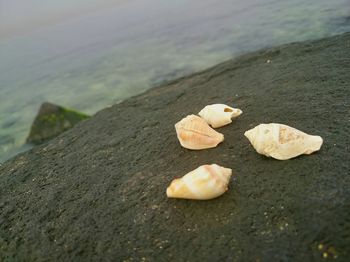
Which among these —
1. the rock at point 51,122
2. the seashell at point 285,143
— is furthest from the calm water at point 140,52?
the seashell at point 285,143

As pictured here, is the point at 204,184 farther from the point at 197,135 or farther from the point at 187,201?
the point at 197,135

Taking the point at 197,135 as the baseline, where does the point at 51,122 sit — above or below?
below

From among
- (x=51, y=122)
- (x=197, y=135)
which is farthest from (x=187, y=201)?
(x=51, y=122)

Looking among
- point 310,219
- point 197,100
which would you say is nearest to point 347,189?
point 310,219

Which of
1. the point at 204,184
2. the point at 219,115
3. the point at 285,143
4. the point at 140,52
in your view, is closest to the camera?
the point at 204,184

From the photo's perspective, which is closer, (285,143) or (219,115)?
(285,143)

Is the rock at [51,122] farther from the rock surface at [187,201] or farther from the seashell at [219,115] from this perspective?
the seashell at [219,115]

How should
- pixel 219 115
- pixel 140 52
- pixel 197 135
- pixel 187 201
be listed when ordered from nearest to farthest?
pixel 187 201 → pixel 197 135 → pixel 219 115 → pixel 140 52
